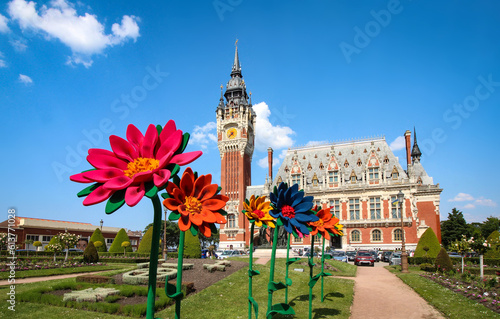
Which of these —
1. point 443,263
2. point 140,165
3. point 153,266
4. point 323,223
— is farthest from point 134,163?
point 443,263

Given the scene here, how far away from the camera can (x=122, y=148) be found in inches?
146

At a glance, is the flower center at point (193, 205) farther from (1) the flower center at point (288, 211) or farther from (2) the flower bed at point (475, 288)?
(2) the flower bed at point (475, 288)

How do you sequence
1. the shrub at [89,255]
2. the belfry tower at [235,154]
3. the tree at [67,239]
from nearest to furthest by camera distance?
1. the tree at [67,239]
2. the shrub at [89,255]
3. the belfry tower at [235,154]

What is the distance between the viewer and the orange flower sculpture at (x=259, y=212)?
809cm

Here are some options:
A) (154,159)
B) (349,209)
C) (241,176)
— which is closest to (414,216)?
(349,209)

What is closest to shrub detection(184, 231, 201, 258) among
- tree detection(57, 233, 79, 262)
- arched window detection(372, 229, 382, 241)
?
tree detection(57, 233, 79, 262)

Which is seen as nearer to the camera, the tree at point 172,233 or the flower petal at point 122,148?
the flower petal at point 122,148

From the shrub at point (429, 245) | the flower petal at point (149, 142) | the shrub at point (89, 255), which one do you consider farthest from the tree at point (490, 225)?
the flower petal at point (149, 142)

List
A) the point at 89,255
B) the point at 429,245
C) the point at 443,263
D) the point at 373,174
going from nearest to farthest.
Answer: the point at 443,263, the point at 89,255, the point at 429,245, the point at 373,174

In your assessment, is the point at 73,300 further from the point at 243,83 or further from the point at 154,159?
the point at 243,83

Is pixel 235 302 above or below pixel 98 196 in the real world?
below

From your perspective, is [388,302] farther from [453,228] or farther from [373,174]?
[453,228]

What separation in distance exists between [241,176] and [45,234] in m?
33.5

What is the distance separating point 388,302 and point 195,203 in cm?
1250
